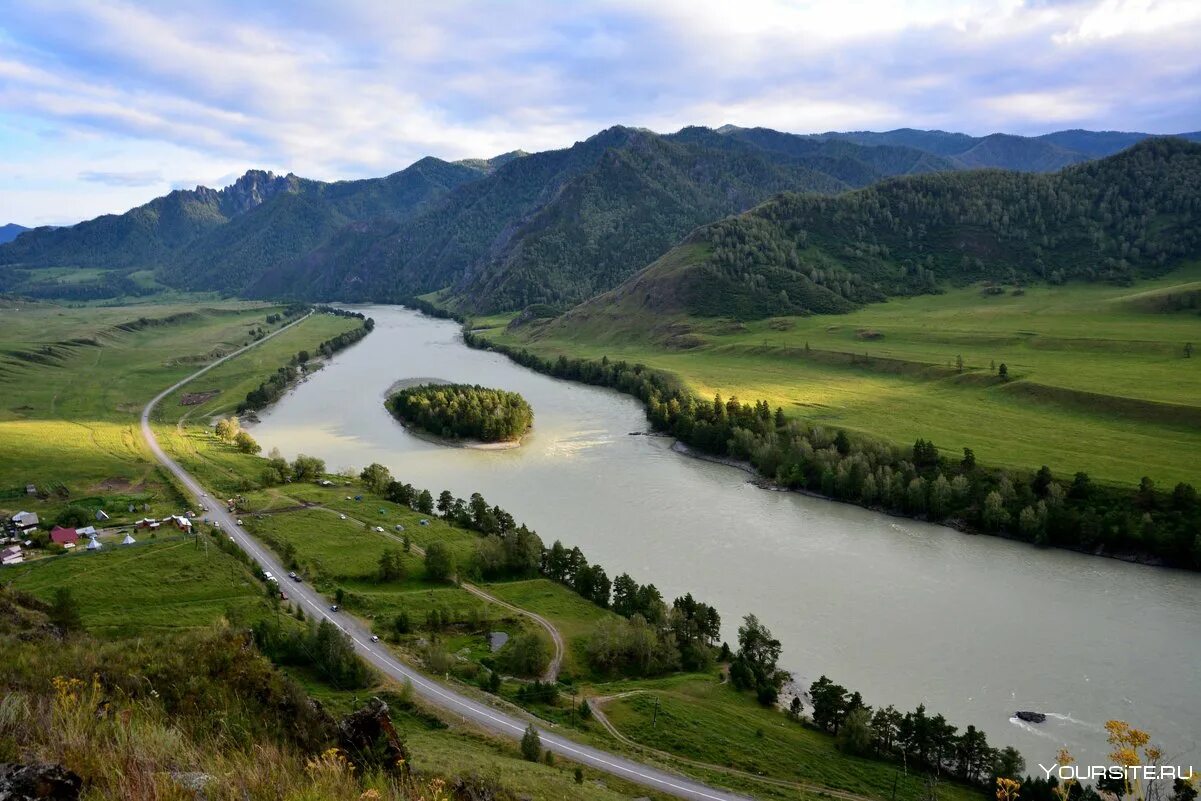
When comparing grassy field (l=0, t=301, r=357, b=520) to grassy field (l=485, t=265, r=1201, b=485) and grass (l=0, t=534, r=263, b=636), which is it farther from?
grassy field (l=485, t=265, r=1201, b=485)

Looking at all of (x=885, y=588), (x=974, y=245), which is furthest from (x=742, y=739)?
(x=974, y=245)

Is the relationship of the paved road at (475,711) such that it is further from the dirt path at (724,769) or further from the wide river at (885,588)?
the wide river at (885,588)

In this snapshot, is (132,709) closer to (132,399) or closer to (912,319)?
(132,399)

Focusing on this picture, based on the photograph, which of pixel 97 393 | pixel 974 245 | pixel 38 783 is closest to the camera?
pixel 38 783

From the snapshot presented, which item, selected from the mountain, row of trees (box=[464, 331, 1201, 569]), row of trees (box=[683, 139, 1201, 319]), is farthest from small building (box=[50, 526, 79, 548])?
row of trees (box=[683, 139, 1201, 319])

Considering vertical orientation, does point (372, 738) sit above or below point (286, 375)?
above

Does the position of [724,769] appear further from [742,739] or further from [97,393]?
[97,393]

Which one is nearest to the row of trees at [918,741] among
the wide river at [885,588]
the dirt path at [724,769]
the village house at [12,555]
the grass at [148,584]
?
the wide river at [885,588]
